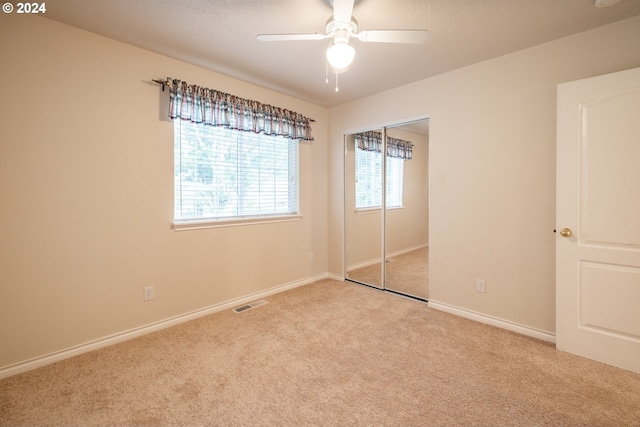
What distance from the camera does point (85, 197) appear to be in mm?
2223

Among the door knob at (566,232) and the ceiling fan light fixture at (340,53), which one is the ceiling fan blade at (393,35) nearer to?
the ceiling fan light fixture at (340,53)

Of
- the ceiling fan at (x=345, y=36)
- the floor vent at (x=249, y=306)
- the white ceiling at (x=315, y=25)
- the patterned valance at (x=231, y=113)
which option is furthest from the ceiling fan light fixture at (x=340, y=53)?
the floor vent at (x=249, y=306)

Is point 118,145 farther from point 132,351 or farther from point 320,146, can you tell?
point 320,146

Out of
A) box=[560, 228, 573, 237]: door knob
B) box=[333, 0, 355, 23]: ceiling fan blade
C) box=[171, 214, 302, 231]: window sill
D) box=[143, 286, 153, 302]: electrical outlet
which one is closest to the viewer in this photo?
box=[333, 0, 355, 23]: ceiling fan blade

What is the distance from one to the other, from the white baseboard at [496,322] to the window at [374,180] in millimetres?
1331

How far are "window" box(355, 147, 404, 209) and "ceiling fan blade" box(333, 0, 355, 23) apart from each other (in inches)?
83.3

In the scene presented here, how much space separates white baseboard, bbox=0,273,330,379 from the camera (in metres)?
1.99

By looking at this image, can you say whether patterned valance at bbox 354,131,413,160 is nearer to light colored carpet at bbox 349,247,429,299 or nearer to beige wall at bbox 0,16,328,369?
light colored carpet at bbox 349,247,429,299

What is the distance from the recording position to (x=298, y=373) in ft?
6.45

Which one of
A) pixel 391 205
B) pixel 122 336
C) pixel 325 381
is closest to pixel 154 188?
pixel 122 336

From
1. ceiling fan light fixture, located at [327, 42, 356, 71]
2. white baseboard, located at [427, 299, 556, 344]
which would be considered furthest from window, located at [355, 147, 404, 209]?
ceiling fan light fixture, located at [327, 42, 356, 71]

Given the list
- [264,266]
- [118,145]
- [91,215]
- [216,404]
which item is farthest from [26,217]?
[264,266]

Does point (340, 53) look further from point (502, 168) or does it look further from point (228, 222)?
point (228, 222)

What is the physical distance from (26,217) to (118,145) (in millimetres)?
795
